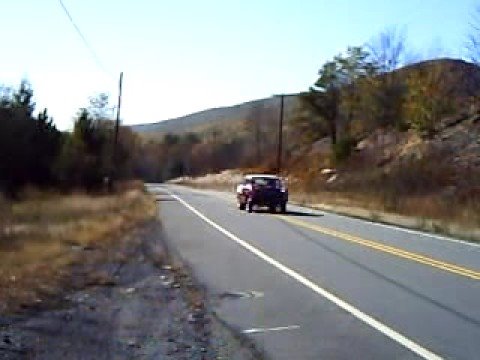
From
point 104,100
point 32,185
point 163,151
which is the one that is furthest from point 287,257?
point 163,151

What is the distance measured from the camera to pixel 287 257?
63.5 ft

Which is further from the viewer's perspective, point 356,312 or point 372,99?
point 372,99

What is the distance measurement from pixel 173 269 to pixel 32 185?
149 ft

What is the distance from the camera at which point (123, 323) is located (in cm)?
1077

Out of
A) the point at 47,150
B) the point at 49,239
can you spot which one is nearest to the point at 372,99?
the point at 47,150

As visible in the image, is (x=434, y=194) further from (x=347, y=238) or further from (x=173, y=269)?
(x=173, y=269)

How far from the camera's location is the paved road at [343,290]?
9484mm

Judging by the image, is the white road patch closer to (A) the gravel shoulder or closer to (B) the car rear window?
(A) the gravel shoulder

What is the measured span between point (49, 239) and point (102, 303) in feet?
37.4

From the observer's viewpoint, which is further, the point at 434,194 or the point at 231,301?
the point at 434,194

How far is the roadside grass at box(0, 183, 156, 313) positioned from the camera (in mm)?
13602

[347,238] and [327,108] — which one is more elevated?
[327,108]

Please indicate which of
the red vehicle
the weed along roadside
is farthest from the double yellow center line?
the red vehicle

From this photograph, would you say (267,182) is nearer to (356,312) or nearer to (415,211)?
(415,211)
